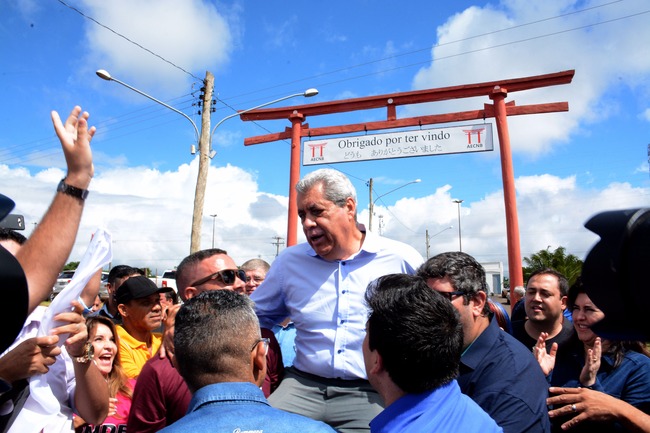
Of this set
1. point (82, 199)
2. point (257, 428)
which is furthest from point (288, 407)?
point (82, 199)

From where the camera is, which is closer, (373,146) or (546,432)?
(546,432)

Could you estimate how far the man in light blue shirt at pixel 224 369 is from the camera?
5.17 ft

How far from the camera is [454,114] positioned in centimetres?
1096

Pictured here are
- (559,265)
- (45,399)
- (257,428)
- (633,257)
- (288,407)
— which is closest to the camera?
(633,257)

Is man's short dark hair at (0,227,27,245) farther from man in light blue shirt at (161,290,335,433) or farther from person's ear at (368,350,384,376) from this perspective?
person's ear at (368,350,384,376)

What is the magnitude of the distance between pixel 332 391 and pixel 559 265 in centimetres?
3373

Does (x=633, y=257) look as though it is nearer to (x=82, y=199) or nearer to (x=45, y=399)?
(x=82, y=199)

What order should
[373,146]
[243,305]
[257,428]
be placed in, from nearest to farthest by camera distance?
[257,428], [243,305], [373,146]

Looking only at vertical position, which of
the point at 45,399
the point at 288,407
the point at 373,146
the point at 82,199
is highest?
the point at 373,146

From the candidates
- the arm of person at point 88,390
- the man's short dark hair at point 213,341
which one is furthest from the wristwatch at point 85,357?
the man's short dark hair at point 213,341

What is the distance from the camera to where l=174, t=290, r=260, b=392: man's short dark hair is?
177 cm

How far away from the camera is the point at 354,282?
9.74 feet

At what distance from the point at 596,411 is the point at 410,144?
27.9 ft

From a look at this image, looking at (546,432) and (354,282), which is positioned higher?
(354,282)
